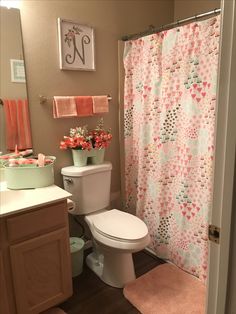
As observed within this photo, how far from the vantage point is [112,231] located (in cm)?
178

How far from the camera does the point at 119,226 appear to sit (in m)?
1.86

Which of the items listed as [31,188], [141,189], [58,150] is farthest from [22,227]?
[141,189]

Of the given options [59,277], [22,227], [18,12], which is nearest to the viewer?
[22,227]

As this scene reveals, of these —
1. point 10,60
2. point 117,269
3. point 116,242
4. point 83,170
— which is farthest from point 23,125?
point 117,269

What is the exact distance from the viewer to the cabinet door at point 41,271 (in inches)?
56.0

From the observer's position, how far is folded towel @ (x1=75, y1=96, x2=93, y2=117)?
2.05 metres

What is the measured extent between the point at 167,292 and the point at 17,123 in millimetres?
1638

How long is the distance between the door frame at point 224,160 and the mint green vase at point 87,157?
4.61 ft

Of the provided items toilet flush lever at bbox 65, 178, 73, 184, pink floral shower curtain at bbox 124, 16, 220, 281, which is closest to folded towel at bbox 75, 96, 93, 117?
pink floral shower curtain at bbox 124, 16, 220, 281

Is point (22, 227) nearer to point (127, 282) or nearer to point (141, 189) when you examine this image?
point (127, 282)

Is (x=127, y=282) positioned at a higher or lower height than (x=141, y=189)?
lower

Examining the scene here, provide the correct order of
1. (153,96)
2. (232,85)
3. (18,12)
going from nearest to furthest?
(232,85), (18,12), (153,96)

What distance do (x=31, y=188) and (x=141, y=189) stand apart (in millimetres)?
996

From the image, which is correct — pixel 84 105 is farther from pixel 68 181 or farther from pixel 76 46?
pixel 68 181
